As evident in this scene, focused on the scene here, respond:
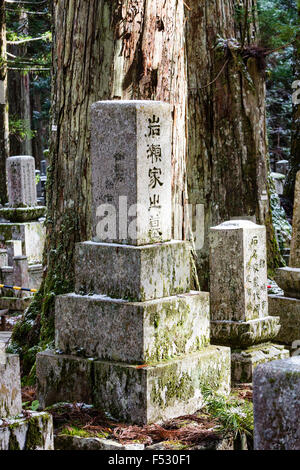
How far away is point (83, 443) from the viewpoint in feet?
17.1

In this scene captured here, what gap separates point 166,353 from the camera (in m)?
5.77

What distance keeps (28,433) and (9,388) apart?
11.9 inches

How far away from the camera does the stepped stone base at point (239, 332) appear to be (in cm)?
711

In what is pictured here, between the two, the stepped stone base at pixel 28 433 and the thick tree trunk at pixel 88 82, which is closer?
the stepped stone base at pixel 28 433

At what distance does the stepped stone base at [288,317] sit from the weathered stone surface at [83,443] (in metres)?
3.99

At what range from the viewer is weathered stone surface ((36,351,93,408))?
19.2 ft

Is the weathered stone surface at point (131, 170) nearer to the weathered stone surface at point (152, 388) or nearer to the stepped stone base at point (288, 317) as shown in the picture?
the weathered stone surface at point (152, 388)

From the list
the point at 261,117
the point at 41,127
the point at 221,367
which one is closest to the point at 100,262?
the point at 221,367

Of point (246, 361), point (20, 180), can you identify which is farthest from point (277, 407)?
point (20, 180)

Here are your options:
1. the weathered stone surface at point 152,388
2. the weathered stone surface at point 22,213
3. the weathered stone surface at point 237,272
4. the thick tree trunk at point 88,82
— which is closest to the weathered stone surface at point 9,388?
the weathered stone surface at point 152,388

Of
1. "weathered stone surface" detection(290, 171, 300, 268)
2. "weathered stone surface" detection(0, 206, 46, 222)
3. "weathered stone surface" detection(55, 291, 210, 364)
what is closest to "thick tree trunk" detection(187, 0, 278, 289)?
"weathered stone surface" detection(290, 171, 300, 268)

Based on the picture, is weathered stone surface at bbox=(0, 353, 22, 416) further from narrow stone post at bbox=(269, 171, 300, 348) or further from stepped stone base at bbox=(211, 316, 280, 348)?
narrow stone post at bbox=(269, 171, 300, 348)

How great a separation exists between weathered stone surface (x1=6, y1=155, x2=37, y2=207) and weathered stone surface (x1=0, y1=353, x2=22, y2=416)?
40.3 feet

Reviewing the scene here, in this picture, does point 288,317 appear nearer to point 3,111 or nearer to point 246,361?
point 246,361
